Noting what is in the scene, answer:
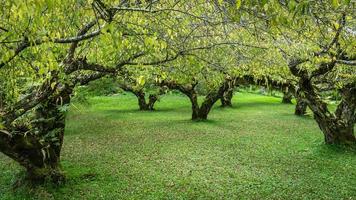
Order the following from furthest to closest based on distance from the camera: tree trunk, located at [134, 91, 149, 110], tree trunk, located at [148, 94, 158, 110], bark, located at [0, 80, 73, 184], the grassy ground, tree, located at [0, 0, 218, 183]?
tree trunk, located at [148, 94, 158, 110] → tree trunk, located at [134, 91, 149, 110] → the grassy ground → bark, located at [0, 80, 73, 184] → tree, located at [0, 0, 218, 183]

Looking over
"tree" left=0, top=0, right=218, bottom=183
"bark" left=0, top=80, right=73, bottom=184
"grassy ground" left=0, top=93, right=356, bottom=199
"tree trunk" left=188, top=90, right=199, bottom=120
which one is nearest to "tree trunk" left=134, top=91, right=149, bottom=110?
"grassy ground" left=0, top=93, right=356, bottom=199

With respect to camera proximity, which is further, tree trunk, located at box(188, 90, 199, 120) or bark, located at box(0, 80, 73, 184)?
tree trunk, located at box(188, 90, 199, 120)

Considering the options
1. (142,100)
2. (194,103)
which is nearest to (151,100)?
(142,100)

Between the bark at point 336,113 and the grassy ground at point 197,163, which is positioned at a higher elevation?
the bark at point 336,113

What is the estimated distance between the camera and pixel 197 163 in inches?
616

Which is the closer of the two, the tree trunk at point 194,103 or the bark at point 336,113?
the bark at point 336,113

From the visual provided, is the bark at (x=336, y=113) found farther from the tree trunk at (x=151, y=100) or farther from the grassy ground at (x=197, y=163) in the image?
the tree trunk at (x=151, y=100)

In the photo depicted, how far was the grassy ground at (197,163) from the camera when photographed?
12250mm

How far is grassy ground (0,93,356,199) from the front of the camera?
1225cm

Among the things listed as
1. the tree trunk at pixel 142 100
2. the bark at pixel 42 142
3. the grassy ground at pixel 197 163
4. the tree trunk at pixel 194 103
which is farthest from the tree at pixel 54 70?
the tree trunk at pixel 142 100

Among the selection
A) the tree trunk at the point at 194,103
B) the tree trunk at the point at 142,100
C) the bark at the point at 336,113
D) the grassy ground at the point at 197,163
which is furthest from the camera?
the tree trunk at the point at 142,100

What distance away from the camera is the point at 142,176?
13.8 meters

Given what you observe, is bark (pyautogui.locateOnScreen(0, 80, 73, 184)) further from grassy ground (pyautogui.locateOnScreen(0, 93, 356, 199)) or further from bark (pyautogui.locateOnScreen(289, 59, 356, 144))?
bark (pyautogui.locateOnScreen(289, 59, 356, 144))

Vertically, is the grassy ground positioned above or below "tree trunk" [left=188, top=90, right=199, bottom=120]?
below
